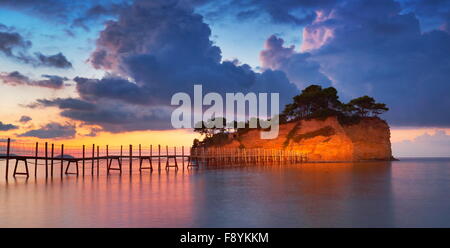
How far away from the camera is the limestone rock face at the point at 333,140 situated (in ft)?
188

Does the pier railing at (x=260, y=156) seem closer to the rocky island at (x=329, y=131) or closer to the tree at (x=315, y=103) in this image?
the rocky island at (x=329, y=131)

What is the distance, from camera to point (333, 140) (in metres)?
57.2

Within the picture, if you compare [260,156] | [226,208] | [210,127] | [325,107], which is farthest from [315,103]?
[226,208]

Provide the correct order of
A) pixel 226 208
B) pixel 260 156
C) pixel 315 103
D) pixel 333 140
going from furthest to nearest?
pixel 315 103
pixel 333 140
pixel 260 156
pixel 226 208

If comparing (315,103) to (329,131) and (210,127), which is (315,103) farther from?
(210,127)

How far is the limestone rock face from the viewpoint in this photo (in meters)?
57.4

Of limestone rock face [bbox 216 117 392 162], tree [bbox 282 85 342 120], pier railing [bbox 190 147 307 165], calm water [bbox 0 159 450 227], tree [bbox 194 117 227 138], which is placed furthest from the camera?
tree [bbox 194 117 227 138]

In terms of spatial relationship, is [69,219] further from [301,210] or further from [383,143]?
[383,143]

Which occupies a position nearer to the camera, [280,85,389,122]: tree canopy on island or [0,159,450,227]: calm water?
[0,159,450,227]: calm water

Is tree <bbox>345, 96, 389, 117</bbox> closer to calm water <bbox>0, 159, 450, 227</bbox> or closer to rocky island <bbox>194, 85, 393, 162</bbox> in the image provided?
rocky island <bbox>194, 85, 393, 162</bbox>

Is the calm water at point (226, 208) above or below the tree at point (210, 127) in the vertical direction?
below

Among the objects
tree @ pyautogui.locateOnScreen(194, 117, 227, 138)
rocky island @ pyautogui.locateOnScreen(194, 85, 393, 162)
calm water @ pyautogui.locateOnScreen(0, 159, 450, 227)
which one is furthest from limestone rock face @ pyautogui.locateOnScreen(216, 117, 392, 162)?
calm water @ pyautogui.locateOnScreen(0, 159, 450, 227)

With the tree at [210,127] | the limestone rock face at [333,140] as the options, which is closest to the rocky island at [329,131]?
the limestone rock face at [333,140]

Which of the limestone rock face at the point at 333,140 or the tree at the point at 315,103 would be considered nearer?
the limestone rock face at the point at 333,140
